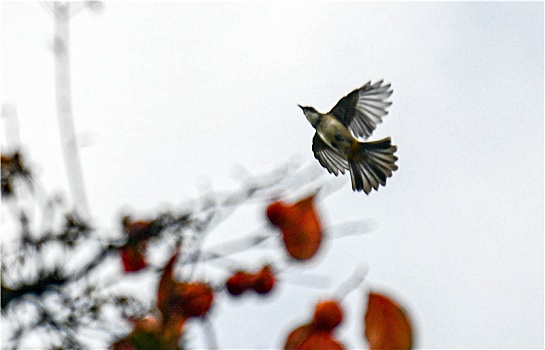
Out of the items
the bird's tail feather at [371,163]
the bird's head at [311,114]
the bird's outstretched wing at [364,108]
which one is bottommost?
the bird's tail feather at [371,163]

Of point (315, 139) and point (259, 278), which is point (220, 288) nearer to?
point (259, 278)

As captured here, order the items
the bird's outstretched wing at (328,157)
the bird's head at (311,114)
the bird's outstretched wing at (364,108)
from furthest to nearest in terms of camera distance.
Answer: the bird's outstretched wing at (364,108)
the bird's outstretched wing at (328,157)
the bird's head at (311,114)

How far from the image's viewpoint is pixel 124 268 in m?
1.77

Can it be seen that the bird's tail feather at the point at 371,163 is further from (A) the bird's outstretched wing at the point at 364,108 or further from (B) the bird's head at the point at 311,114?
(B) the bird's head at the point at 311,114

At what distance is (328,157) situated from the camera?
2.00m

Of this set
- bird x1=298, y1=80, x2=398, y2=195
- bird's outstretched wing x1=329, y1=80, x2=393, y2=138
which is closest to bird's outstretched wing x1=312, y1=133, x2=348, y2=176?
bird x1=298, y1=80, x2=398, y2=195

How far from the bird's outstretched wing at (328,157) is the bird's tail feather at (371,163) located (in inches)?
1.5

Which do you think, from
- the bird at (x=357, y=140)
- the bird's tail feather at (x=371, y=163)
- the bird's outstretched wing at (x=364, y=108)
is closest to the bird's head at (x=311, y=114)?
the bird at (x=357, y=140)

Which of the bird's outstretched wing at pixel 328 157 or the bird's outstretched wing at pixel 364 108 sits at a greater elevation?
the bird's outstretched wing at pixel 364 108

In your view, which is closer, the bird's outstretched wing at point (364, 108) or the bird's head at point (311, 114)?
the bird's head at point (311, 114)

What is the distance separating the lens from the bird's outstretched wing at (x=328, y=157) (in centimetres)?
194

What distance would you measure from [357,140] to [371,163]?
0.11 m

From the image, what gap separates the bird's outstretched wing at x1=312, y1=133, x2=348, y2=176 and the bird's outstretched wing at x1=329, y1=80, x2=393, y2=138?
0.16 metres

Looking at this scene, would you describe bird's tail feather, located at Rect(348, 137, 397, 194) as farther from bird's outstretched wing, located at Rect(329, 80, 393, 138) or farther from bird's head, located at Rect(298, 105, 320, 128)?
bird's head, located at Rect(298, 105, 320, 128)
